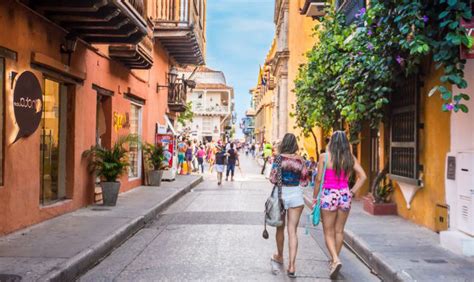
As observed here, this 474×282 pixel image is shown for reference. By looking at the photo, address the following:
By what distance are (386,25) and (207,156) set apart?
3059 centimetres

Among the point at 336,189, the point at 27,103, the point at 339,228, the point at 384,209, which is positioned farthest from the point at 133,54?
the point at 339,228

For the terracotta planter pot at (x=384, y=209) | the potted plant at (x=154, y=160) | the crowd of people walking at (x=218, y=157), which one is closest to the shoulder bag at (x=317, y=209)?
the terracotta planter pot at (x=384, y=209)

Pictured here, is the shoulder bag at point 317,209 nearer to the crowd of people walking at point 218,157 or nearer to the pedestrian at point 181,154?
the crowd of people walking at point 218,157

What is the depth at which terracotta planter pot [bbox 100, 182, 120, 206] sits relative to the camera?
12.7 meters

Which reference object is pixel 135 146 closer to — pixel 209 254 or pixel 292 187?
pixel 209 254

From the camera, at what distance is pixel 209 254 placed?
820 cm

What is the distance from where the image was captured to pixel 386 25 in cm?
902

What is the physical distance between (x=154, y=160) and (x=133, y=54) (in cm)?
549

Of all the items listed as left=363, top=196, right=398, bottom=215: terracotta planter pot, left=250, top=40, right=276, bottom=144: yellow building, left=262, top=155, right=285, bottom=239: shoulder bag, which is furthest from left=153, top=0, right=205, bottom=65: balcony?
left=250, top=40, right=276, bottom=144: yellow building

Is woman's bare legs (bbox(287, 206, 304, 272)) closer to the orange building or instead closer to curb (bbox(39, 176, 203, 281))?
curb (bbox(39, 176, 203, 281))

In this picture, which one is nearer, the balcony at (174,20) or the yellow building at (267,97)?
the balcony at (174,20)

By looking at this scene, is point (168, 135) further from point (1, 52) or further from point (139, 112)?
point (1, 52)

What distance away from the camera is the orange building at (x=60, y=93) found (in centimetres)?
872

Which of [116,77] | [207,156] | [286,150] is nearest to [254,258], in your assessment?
[286,150]
